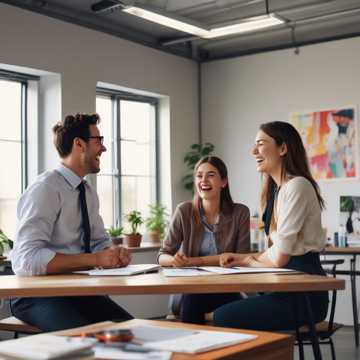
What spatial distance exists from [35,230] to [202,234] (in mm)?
1032

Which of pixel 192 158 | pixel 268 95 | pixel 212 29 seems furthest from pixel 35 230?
pixel 268 95

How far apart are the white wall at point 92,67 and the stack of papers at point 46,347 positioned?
160 inches

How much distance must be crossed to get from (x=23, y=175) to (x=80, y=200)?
302cm

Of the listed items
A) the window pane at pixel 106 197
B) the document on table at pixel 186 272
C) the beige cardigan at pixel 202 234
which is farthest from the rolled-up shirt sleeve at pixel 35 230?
the window pane at pixel 106 197

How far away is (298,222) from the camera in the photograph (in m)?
2.60

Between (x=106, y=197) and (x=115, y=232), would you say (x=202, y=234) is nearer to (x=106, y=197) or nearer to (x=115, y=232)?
(x=115, y=232)

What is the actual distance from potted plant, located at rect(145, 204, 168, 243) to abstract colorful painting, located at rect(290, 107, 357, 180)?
1.57 meters

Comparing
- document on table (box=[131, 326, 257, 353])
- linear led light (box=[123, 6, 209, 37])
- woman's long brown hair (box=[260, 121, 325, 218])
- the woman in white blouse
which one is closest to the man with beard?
the woman in white blouse

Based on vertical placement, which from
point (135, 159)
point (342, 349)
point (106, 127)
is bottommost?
→ point (342, 349)

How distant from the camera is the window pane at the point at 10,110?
5.51m

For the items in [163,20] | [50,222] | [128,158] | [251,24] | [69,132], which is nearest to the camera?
[50,222]

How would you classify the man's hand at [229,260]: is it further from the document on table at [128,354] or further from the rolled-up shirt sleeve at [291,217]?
the document on table at [128,354]

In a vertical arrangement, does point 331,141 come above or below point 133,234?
above

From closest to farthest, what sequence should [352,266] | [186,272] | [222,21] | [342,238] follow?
[186,272], [352,266], [342,238], [222,21]
